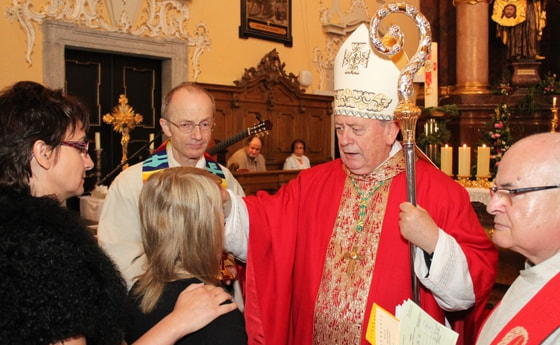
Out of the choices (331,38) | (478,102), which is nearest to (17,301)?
(478,102)

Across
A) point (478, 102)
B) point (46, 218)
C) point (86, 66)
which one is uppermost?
point (86, 66)

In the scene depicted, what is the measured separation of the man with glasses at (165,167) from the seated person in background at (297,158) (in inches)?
242

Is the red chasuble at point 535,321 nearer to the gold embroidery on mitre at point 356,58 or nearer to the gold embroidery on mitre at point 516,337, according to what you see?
the gold embroidery on mitre at point 516,337

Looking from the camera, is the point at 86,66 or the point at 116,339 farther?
the point at 86,66

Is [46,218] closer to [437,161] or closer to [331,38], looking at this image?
[437,161]

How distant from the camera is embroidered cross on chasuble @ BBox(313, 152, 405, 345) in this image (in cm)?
221

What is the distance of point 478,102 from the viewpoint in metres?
7.74

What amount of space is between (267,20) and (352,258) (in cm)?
756

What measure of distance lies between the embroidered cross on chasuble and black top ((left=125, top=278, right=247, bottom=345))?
76 cm

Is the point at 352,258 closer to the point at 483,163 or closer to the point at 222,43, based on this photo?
the point at 483,163

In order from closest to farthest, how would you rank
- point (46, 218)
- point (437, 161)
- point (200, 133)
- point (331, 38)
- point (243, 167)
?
1. point (46, 218)
2. point (200, 133)
3. point (437, 161)
4. point (243, 167)
5. point (331, 38)

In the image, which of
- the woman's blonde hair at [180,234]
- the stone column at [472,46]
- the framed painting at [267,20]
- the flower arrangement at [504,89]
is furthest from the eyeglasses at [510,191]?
the framed painting at [267,20]

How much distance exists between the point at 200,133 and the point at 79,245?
1347 millimetres

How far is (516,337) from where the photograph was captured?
1322 millimetres
